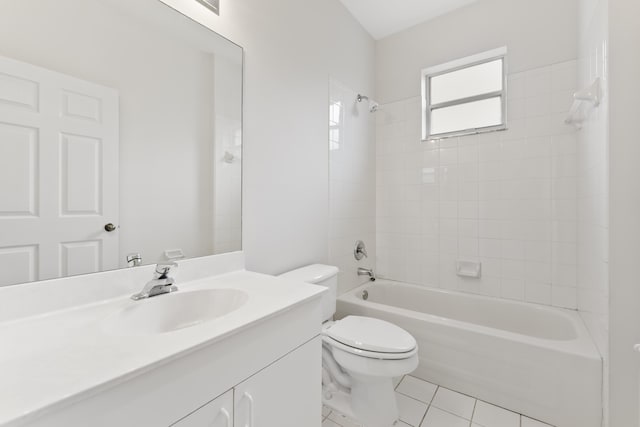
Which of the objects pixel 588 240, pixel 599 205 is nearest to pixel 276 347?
pixel 599 205

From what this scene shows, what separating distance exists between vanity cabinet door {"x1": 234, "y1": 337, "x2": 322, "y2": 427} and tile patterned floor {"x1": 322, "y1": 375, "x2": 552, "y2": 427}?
2.15 ft

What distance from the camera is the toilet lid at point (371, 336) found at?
131 centimetres

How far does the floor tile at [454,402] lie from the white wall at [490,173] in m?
0.83

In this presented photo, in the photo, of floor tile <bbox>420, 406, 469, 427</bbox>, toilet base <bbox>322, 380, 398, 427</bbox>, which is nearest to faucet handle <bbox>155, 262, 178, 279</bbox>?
toilet base <bbox>322, 380, 398, 427</bbox>

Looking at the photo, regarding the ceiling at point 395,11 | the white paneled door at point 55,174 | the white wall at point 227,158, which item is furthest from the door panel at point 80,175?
the ceiling at point 395,11

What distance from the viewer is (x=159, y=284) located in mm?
969

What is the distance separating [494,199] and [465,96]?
0.93m

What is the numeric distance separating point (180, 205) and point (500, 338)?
1.78m

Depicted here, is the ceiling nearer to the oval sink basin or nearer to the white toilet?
the white toilet

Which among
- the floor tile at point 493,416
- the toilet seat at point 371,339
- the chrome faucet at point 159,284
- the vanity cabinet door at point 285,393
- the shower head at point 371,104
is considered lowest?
the floor tile at point 493,416

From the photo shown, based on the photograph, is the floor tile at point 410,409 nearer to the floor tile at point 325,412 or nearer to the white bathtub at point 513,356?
the white bathtub at point 513,356

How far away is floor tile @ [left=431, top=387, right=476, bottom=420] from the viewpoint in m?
1.51

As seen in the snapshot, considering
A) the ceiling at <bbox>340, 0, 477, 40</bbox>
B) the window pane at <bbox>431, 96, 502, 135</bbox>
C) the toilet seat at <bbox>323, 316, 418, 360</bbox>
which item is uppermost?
the ceiling at <bbox>340, 0, 477, 40</bbox>

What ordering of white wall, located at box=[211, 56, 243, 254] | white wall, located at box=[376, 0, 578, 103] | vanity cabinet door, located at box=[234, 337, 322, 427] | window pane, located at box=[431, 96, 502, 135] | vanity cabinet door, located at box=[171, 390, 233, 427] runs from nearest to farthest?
vanity cabinet door, located at box=[171, 390, 233, 427] → vanity cabinet door, located at box=[234, 337, 322, 427] → white wall, located at box=[211, 56, 243, 254] → white wall, located at box=[376, 0, 578, 103] → window pane, located at box=[431, 96, 502, 135]
